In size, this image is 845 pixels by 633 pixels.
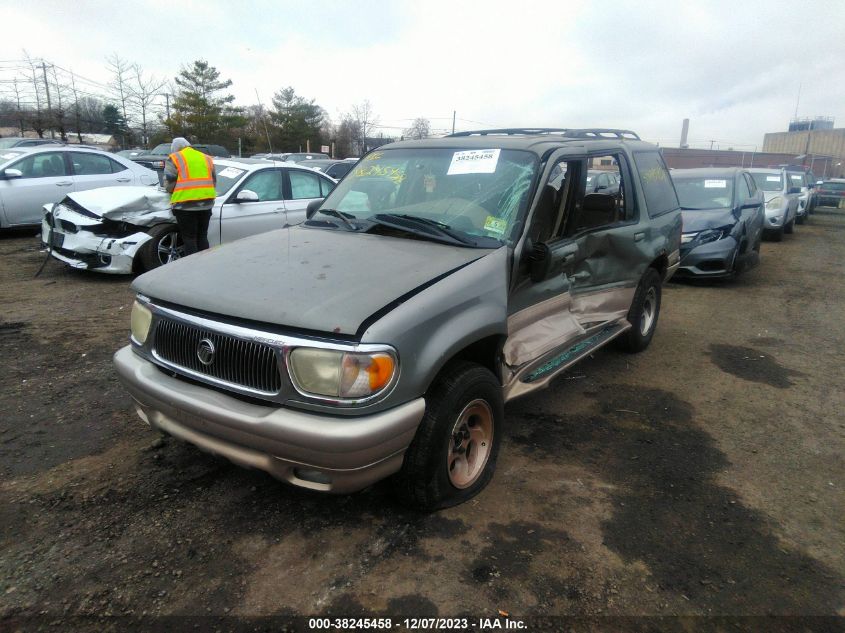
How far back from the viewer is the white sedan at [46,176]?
980cm

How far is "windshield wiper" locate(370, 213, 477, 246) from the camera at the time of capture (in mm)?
3236

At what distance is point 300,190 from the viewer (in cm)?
826

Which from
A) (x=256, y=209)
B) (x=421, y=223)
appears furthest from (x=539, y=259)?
(x=256, y=209)

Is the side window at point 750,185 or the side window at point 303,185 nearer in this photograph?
the side window at point 303,185

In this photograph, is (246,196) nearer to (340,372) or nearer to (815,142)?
(340,372)

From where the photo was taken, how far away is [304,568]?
2527 mm

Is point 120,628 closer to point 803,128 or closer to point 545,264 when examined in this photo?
point 545,264

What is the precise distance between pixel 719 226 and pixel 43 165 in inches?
447

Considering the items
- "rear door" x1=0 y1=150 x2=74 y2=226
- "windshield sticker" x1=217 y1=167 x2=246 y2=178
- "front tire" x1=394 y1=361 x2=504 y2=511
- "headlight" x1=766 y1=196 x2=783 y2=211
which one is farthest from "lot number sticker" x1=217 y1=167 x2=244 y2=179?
"headlight" x1=766 y1=196 x2=783 y2=211

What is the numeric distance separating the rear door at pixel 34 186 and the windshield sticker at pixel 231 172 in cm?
397

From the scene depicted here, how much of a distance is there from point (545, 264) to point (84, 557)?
8.93 feet

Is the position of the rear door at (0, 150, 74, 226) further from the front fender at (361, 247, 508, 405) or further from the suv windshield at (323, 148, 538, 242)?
the front fender at (361, 247, 508, 405)

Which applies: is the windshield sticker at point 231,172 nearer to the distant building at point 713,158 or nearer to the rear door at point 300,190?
the rear door at point 300,190

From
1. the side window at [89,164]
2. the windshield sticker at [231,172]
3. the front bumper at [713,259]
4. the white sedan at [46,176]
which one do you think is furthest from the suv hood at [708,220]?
the side window at [89,164]
